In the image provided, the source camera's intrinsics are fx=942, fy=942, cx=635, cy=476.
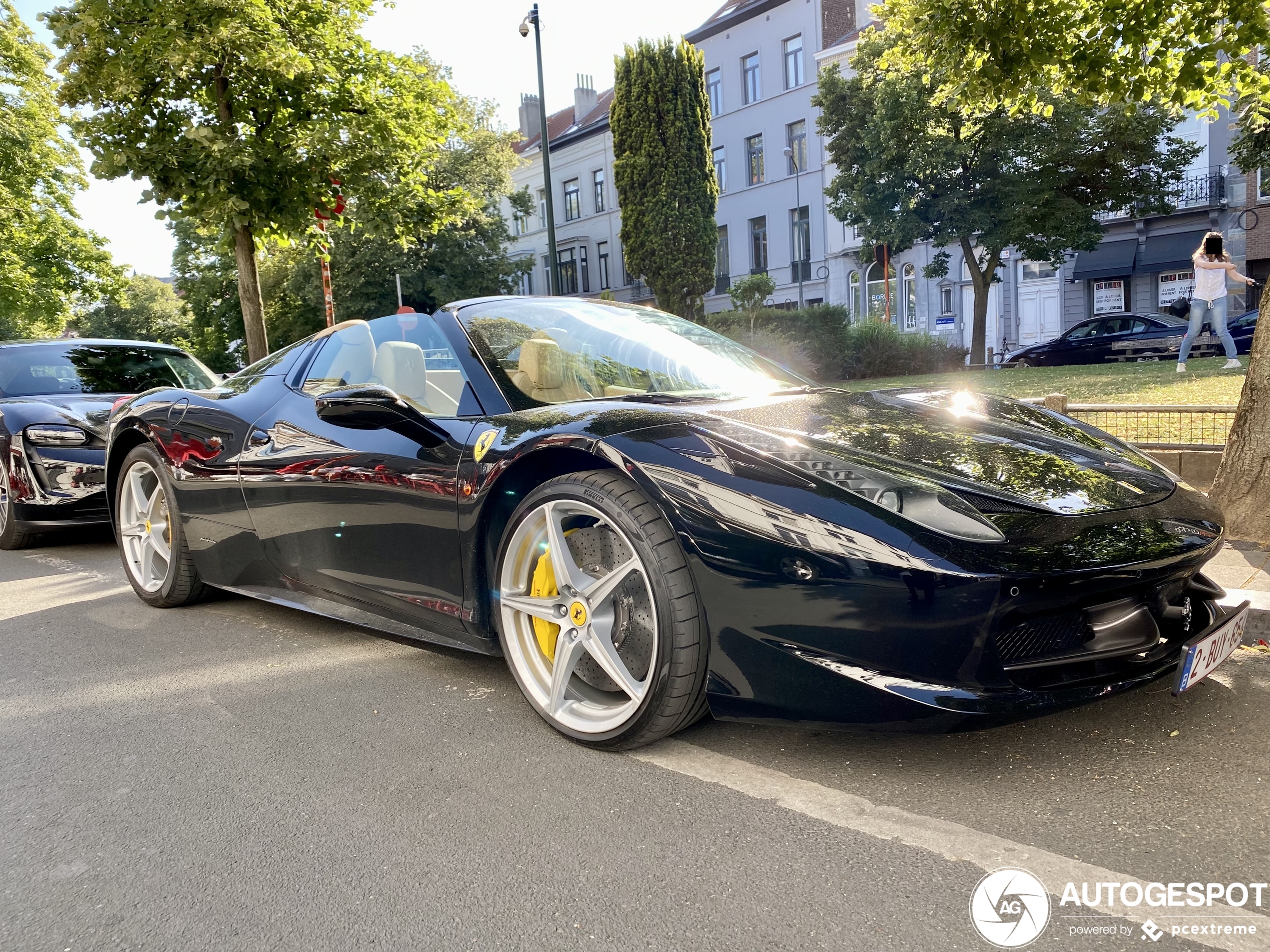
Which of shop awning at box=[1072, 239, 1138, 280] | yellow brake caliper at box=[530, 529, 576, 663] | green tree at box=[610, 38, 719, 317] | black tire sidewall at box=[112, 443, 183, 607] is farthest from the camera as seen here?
shop awning at box=[1072, 239, 1138, 280]

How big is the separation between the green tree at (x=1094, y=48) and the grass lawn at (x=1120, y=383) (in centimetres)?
191

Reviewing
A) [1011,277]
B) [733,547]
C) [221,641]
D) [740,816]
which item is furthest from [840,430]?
[1011,277]

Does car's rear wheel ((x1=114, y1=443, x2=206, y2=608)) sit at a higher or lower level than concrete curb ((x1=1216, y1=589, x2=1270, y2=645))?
higher

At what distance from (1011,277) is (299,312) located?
85.5ft

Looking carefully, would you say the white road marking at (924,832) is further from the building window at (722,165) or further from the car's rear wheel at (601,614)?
the building window at (722,165)

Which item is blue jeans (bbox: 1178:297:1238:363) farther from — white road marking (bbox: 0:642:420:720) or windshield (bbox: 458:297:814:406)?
white road marking (bbox: 0:642:420:720)

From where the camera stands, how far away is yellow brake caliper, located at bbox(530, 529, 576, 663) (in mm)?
2626

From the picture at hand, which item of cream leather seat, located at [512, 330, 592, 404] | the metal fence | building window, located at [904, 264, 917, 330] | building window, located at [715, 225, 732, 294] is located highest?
building window, located at [715, 225, 732, 294]

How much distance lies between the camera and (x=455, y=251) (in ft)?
115

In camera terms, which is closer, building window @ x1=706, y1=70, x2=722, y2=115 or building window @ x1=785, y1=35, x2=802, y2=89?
building window @ x1=785, y1=35, x2=802, y2=89

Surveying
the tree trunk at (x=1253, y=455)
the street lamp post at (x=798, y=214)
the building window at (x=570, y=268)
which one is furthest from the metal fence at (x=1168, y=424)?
the building window at (x=570, y=268)

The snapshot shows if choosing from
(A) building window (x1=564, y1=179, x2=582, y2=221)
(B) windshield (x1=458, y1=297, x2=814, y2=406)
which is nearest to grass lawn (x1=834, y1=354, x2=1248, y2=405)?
(B) windshield (x1=458, y1=297, x2=814, y2=406)

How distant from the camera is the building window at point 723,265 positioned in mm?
39000

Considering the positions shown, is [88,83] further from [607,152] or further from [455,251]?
[607,152]
